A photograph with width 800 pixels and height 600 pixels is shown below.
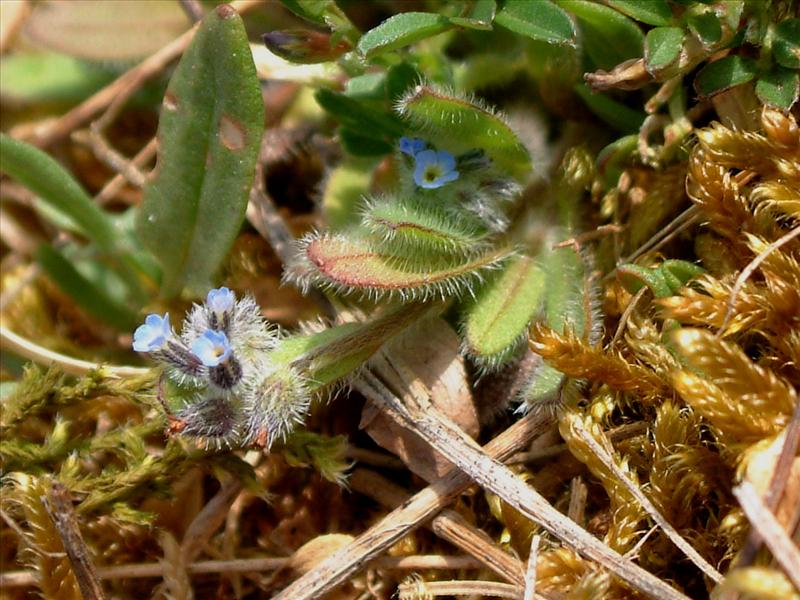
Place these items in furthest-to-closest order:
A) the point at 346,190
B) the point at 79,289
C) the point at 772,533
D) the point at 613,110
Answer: the point at 79,289 → the point at 346,190 → the point at 613,110 → the point at 772,533

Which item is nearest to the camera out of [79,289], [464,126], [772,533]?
[772,533]

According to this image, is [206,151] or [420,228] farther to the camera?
[206,151]

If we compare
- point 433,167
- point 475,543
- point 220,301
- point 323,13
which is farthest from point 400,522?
point 323,13

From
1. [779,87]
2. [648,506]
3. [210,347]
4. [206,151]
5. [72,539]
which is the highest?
[779,87]

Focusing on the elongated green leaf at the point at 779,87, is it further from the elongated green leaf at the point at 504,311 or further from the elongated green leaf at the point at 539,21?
the elongated green leaf at the point at 504,311

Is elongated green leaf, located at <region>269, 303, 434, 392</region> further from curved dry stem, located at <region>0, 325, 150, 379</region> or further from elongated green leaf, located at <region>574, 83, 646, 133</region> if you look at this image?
elongated green leaf, located at <region>574, 83, 646, 133</region>

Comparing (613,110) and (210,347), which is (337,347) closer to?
(210,347)

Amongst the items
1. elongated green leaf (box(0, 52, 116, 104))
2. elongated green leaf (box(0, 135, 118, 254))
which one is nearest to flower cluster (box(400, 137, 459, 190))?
elongated green leaf (box(0, 135, 118, 254))
